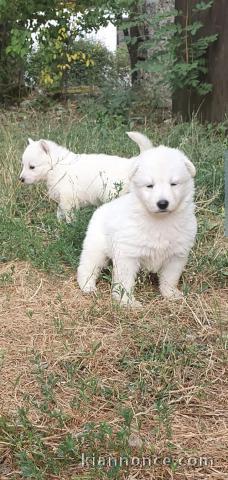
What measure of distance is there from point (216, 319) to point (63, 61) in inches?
300

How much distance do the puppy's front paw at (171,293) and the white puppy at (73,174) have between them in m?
1.23

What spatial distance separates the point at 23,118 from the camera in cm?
884

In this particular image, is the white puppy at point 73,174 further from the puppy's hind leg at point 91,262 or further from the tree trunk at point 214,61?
the tree trunk at point 214,61

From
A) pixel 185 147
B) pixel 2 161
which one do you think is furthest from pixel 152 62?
pixel 2 161

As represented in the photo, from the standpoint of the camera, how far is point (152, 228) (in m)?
3.61

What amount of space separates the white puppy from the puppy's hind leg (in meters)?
0.92

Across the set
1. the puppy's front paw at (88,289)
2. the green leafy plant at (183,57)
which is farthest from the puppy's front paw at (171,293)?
the green leafy plant at (183,57)

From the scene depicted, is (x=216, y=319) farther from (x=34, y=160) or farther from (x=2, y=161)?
(x=2, y=161)

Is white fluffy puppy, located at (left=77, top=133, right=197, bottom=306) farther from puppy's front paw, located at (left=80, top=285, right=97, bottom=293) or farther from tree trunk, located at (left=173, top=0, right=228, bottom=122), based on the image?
tree trunk, located at (left=173, top=0, right=228, bottom=122)

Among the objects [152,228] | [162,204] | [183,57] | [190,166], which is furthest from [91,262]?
[183,57]

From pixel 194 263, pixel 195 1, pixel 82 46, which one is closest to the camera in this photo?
pixel 194 263

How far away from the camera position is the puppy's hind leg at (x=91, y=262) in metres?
3.88

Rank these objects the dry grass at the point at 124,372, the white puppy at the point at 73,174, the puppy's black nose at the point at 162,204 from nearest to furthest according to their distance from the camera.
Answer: the dry grass at the point at 124,372, the puppy's black nose at the point at 162,204, the white puppy at the point at 73,174

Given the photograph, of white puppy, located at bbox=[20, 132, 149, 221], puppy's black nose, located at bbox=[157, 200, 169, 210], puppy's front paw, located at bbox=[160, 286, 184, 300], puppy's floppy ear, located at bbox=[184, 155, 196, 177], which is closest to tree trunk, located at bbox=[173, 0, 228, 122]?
white puppy, located at bbox=[20, 132, 149, 221]
